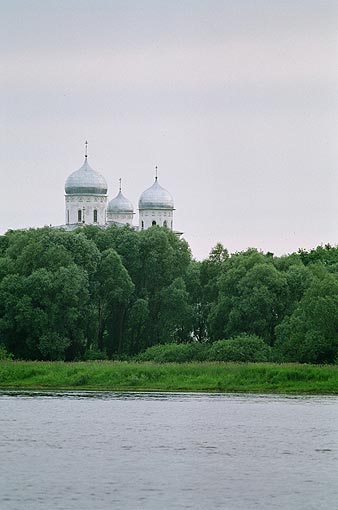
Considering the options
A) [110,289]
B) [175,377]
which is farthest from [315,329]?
[110,289]

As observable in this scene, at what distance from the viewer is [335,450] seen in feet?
139

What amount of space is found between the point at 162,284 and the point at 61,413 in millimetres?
39135

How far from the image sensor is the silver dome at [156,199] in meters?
147

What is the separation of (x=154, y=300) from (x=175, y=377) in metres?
24.2

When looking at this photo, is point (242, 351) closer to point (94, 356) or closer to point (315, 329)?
point (315, 329)

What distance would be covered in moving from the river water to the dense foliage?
1118 cm

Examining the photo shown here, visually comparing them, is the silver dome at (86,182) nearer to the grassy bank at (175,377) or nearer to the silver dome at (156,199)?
the silver dome at (156,199)

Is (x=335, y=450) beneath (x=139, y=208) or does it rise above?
beneath

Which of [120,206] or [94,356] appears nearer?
[94,356]

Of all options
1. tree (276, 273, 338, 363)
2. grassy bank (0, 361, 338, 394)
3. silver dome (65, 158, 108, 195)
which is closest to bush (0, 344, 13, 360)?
grassy bank (0, 361, 338, 394)

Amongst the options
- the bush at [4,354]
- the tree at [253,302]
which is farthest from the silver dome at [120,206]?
the bush at [4,354]

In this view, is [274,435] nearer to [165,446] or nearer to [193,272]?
[165,446]

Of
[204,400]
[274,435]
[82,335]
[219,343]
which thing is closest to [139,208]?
[82,335]

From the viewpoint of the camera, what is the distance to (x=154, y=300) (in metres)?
90.7
